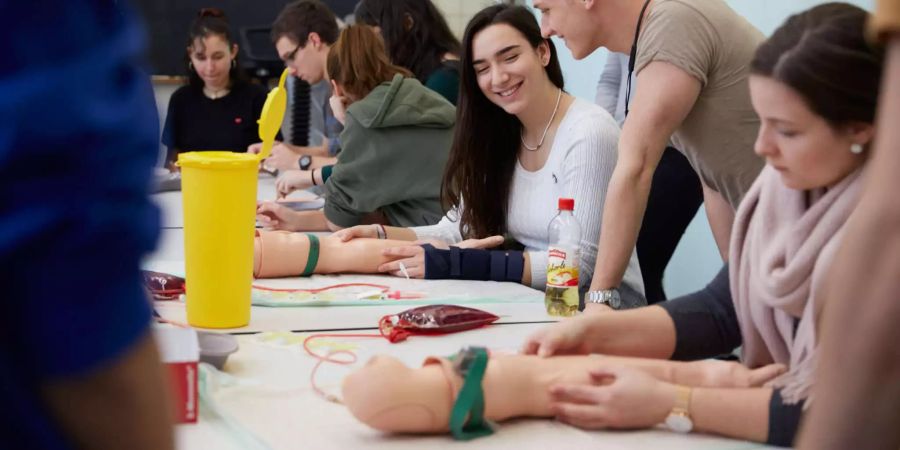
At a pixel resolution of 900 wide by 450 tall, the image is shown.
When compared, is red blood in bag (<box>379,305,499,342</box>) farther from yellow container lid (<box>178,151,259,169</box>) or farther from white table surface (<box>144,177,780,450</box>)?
yellow container lid (<box>178,151,259,169</box>)

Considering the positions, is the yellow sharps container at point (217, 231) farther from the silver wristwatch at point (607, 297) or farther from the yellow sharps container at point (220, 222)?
the silver wristwatch at point (607, 297)

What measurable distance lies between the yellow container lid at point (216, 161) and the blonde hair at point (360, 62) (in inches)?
56.4

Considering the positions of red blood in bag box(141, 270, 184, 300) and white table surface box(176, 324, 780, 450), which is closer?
white table surface box(176, 324, 780, 450)

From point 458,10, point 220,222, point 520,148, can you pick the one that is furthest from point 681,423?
point 458,10

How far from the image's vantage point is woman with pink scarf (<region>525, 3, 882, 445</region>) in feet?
3.55

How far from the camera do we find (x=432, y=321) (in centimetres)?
152

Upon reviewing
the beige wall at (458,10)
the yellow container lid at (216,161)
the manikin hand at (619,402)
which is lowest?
the manikin hand at (619,402)

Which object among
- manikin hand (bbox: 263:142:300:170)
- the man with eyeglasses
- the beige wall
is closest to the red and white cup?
the man with eyeglasses

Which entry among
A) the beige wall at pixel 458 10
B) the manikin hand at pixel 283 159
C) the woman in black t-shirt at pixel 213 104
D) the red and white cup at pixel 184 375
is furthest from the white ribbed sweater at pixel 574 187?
the beige wall at pixel 458 10

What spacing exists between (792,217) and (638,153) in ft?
2.52

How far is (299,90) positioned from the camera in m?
4.45

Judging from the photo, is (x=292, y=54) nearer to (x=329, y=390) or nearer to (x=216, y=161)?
(x=216, y=161)

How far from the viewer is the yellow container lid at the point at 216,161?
1.43 m

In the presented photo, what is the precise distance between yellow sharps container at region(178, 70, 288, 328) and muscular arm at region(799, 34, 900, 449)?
3.30 ft
